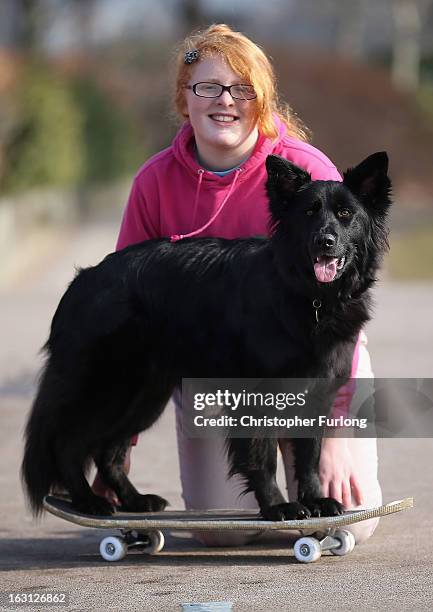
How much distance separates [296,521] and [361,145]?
108 ft

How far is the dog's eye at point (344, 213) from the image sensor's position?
464 cm

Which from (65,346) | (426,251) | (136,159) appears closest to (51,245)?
(426,251)

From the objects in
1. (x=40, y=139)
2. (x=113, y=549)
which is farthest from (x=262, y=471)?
(x=40, y=139)

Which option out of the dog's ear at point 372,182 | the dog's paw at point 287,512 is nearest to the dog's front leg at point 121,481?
the dog's paw at point 287,512

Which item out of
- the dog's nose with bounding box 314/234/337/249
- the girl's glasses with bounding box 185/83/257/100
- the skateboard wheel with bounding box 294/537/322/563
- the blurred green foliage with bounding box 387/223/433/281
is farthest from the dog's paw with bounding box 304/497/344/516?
the blurred green foliage with bounding box 387/223/433/281

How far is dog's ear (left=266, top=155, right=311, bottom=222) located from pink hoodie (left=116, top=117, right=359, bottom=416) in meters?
0.61

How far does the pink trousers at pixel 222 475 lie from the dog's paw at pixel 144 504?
0.24 metres

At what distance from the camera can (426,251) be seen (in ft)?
66.7

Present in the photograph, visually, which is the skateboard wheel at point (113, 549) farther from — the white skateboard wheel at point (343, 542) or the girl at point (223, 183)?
the white skateboard wheel at point (343, 542)

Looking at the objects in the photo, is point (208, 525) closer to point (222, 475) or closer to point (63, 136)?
point (222, 475)

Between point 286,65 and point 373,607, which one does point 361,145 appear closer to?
point 286,65

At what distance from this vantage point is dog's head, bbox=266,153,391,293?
4609 millimetres

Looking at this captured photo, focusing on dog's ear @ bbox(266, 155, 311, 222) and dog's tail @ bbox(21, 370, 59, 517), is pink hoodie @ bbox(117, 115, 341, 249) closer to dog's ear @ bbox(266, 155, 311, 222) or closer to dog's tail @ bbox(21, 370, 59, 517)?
dog's ear @ bbox(266, 155, 311, 222)

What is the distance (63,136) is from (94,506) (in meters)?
19.9
